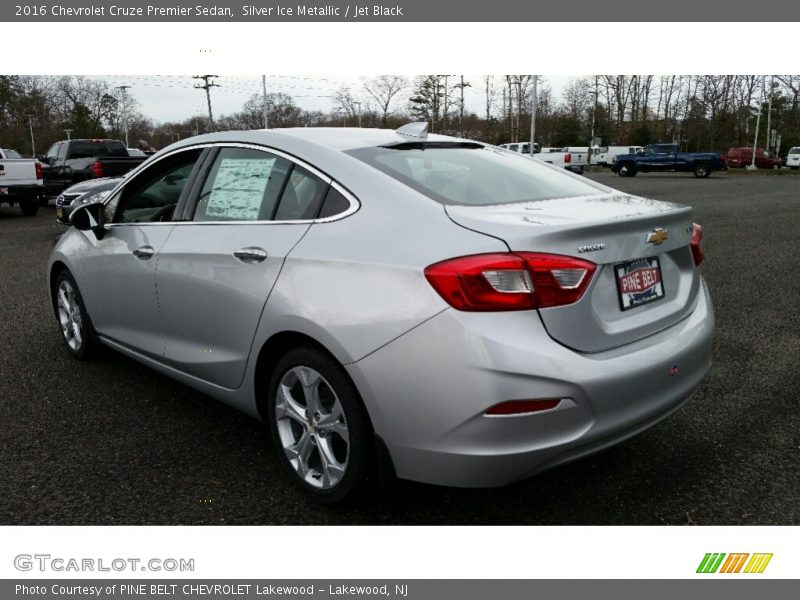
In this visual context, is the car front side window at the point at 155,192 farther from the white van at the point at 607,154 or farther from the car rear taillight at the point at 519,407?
the white van at the point at 607,154

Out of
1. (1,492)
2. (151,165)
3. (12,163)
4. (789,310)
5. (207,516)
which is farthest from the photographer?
(12,163)

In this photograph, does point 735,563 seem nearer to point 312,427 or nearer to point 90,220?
point 312,427

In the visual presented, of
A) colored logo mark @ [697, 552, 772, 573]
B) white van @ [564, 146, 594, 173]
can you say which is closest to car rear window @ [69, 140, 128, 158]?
colored logo mark @ [697, 552, 772, 573]

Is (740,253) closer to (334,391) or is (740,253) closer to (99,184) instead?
(334,391)

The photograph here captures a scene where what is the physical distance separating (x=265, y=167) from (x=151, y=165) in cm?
122

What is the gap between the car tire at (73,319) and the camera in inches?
187

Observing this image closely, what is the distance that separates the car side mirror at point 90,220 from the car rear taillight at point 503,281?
2.86m

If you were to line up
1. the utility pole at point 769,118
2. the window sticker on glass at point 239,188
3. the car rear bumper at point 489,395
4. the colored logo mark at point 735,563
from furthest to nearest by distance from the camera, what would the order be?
the utility pole at point 769,118
the window sticker on glass at point 239,188
the colored logo mark at point 735,563
the car rear bumper at point 489,395

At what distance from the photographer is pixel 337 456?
2.96 m

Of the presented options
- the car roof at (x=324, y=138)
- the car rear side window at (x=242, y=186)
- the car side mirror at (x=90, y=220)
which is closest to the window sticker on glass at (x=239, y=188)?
the car rear side window at (x=242, y=186)

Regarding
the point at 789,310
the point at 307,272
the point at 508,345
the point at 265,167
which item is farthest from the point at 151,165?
the point at 789,310

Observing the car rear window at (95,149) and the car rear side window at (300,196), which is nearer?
the car rear side window at (300,196)

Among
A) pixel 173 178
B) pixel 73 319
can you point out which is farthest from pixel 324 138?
pixel 73 319

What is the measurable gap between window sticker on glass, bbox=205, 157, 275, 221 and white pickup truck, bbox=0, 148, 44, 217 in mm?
15229
